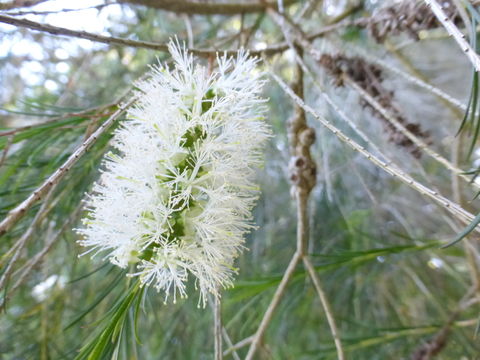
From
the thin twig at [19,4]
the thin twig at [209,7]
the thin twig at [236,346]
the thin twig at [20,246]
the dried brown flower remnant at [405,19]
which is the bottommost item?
the thin twig at [236,346]

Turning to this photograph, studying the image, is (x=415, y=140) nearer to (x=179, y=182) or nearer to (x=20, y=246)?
(x=179, y=182)

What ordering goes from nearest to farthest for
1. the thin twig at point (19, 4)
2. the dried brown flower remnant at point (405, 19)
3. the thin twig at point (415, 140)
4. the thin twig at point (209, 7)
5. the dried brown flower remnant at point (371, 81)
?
the thin twig at point (415, 140)
the thin twig at point (19, 4)
the dried brown flower remnant at point (405, 19)
the dried brown flower remnant at point (371, 81)
the thin twig at point (209, 7)

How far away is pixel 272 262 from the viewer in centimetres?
147

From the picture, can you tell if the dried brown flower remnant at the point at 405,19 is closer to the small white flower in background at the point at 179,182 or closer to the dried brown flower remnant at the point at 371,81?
the dried brown flower remnant at the point at 371,81

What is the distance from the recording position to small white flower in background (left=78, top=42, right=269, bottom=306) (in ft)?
2.40

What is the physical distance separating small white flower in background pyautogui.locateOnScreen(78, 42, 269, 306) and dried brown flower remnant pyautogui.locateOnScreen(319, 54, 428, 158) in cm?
22

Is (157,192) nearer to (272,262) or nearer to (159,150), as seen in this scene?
(159,150)

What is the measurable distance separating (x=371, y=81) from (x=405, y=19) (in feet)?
0.46

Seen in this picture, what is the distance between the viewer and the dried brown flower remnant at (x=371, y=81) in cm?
89

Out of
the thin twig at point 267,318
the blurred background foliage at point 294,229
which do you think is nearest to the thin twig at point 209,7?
the blurred background foliage at point 294,229

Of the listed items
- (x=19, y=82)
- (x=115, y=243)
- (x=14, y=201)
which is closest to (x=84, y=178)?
(x=14, y=201)

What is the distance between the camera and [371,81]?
93 centimetres

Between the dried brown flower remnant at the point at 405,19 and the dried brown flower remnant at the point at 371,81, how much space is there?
0.07 metres

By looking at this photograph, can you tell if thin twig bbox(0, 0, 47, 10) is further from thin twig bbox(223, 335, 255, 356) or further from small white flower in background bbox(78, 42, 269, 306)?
thin twig bbox(223, 335, 255, 356)
